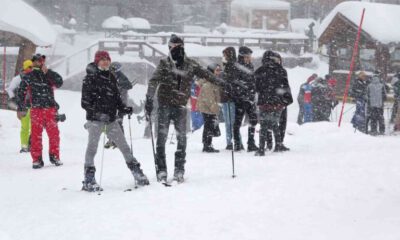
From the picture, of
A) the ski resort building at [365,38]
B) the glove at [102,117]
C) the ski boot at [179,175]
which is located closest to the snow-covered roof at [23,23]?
the glove at [102,117]

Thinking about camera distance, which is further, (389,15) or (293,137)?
(389,15)

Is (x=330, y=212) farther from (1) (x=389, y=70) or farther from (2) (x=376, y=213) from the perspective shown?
(1) (x=389, y=70)

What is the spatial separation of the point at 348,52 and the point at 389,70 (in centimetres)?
217

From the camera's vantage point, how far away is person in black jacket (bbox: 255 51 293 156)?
8.38 metres

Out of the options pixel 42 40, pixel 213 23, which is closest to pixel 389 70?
pixel 42 40

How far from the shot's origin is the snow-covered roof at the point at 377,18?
1855 cm

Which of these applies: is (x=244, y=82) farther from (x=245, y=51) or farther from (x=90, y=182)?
(x=90, y=182)

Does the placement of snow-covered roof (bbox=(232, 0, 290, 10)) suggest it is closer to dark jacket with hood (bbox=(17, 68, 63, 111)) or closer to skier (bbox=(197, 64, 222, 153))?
skier (bbox=(197, 64, 222, 153))

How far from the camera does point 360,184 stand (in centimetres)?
627

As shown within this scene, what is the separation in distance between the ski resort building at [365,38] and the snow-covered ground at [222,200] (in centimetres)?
1064

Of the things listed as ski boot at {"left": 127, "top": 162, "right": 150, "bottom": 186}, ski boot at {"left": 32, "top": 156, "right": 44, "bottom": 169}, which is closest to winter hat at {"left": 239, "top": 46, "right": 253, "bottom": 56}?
ski boot at {"left": 127, "top": 162, "right": 150, "bottom": 186}

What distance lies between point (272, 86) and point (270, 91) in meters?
0.09

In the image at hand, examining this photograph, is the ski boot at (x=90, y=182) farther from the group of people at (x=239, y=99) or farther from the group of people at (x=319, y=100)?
the group of people at (x=319, y=100)

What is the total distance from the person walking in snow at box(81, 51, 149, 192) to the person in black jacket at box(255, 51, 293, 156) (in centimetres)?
281
